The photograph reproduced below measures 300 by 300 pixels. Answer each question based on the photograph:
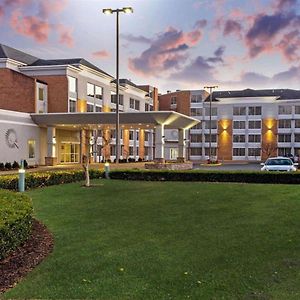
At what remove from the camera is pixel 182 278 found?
627cm

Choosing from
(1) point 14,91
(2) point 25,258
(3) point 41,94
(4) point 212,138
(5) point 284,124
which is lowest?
(2) point 25,258

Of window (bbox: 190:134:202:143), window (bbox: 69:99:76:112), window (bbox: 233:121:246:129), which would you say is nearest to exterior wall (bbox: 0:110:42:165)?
window (bbox: 69:99:76:112)

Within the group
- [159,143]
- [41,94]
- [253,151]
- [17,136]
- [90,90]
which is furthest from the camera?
[253,151]

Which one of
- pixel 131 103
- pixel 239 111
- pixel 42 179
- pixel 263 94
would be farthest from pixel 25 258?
pixel 263 94

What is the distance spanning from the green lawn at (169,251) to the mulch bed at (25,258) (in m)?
0.18

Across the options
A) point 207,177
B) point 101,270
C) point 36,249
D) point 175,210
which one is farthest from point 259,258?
point 207,177

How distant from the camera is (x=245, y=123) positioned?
83875 mm

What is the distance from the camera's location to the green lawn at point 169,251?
5852 mm

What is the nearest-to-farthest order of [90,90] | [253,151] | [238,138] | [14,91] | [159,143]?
[159,143] < [14,91] < [90,90] < [253,151] < [238,138]

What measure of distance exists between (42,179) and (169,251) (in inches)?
539

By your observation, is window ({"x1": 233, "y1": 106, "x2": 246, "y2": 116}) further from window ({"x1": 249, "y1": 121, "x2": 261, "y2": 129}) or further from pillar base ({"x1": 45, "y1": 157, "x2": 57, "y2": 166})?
pillar base ({"x1": 45, "y1": 157, "x2": 57, "y2": 166})

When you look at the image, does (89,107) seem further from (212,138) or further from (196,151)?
(212,138)

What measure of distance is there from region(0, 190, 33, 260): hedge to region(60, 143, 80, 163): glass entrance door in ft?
132

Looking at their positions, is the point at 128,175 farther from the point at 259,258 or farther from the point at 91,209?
the point at 259,258
